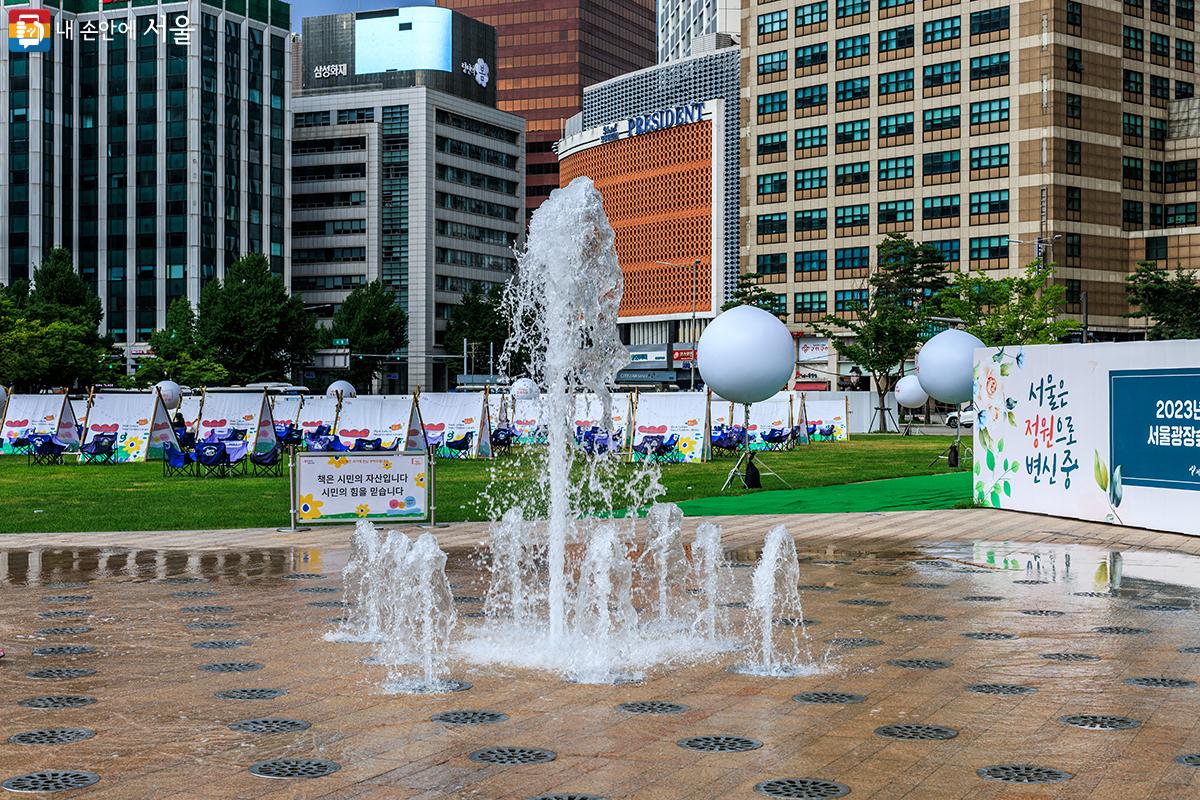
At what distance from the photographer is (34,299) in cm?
8712

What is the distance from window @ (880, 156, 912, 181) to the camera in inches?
3647

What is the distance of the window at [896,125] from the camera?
9244 cm

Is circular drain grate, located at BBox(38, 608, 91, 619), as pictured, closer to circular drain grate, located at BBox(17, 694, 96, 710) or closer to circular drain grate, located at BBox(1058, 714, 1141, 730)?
circular drain grate, located at BBox(17, 694, 96, 710)

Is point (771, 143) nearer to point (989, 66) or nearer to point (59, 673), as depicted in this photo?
point (989, 66)

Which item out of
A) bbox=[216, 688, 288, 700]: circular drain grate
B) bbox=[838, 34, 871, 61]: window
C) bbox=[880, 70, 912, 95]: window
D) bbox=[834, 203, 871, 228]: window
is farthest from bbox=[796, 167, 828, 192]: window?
bbox=[216, 688, 288, 700]: circular drain grate

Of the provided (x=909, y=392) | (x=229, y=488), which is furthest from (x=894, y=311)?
(x=229, y=488)

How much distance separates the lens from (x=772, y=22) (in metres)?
98.9

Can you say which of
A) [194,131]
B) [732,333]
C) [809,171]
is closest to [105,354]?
[194,131]

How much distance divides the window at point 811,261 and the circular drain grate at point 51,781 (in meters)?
92.8

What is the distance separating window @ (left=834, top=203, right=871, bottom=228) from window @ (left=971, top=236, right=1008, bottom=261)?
8.55 m

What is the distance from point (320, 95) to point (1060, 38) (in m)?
77.2

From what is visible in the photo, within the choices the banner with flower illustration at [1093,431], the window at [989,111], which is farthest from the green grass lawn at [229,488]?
the window at [989,111]

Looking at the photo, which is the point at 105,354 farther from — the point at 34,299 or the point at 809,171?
the point at 809,171

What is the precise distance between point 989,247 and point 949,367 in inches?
2327
